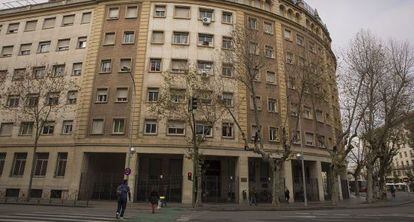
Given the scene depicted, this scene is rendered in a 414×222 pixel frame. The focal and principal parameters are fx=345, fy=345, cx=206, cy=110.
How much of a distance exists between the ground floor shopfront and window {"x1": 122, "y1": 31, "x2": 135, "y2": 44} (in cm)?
1103

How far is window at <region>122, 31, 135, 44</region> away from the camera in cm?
3456

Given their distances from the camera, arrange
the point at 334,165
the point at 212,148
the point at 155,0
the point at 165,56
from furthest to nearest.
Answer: the point at 155,0, the point at 165,56, the point at 212,148, the point at 334,165

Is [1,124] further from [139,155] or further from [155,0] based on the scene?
[155,0]

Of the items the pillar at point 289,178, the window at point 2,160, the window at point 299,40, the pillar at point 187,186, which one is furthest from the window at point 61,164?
the window at point 299,40

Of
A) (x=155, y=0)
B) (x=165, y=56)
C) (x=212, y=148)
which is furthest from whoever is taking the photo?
(x=155, y=0)

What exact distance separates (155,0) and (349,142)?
2369 centimetres

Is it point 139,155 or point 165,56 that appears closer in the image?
point 139,155

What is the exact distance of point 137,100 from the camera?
32.1 metres

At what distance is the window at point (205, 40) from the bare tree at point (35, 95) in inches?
519

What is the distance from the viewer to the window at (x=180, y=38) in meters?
34.8

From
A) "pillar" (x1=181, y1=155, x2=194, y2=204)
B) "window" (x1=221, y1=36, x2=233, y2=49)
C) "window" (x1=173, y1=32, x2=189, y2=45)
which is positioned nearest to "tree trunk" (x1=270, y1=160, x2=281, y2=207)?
"pillar" (x1=181, y1=155, x2=194, y2=204)

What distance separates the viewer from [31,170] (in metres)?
29.9

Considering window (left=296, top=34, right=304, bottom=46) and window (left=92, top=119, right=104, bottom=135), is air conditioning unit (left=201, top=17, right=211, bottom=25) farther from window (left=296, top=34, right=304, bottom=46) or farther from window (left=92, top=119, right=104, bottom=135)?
window (left=92, top=119, right=104, bottom=135)

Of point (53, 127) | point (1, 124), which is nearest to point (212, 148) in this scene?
point (53, 127)
